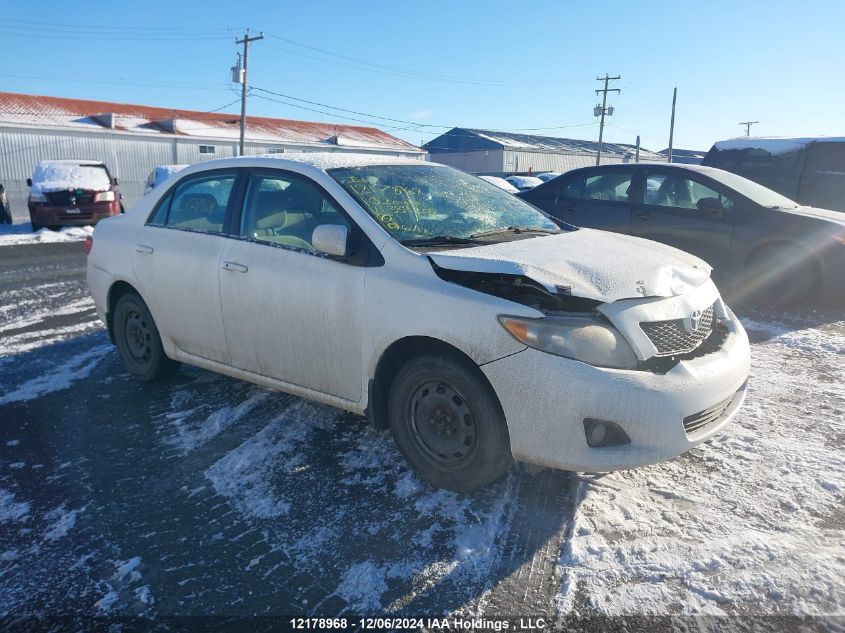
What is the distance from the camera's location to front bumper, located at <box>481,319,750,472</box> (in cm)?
251

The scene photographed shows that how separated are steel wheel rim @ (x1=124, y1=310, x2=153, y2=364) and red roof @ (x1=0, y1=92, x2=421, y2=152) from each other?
92.2 ft

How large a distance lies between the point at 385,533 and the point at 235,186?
2.43 metres

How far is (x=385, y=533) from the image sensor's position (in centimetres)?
271

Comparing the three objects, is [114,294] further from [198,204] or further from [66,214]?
[66,214]

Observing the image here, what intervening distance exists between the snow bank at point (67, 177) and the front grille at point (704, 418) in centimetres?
1641

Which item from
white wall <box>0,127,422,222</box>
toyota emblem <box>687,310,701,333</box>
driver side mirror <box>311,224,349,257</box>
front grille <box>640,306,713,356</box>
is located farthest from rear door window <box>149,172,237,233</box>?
white wall <box>0,127,422,222</box>

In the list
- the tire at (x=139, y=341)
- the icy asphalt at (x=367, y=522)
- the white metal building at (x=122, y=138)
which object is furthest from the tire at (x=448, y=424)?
the white metal building at (x=122, y=138)

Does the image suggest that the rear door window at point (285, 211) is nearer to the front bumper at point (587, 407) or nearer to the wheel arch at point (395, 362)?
the wheel arch at point (395, 362)

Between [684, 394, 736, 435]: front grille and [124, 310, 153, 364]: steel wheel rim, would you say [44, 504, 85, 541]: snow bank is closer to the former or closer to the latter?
[124, 310, 153, 364]: steel wheel rim

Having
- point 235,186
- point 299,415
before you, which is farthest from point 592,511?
point 235,186

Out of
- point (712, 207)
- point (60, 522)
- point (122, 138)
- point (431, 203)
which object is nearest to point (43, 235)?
point (60, 522)

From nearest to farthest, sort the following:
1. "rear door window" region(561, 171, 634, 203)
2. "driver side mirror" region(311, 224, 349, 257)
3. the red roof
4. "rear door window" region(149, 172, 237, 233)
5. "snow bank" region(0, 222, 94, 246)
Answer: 1. "driver side mirror" region(311, 224, 349, 257)
2. "rear door window" region(149, 172, 237, 233)
3. "rear door window" region(561, 171, 634, 203)
4. "snow bank" region(0, 222, 94, 246)
5. the red roof

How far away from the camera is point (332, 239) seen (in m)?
3.11

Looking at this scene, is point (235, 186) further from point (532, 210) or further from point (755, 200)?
point (755, 200)
